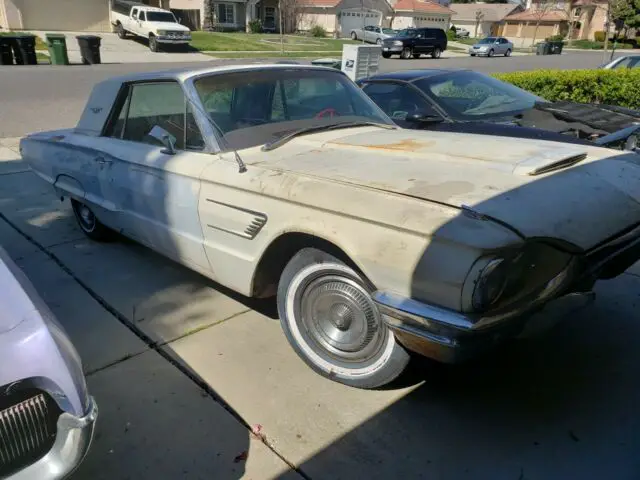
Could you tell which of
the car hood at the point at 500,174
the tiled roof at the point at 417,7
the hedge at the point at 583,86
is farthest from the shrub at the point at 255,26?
the car hood at the point at 500,174

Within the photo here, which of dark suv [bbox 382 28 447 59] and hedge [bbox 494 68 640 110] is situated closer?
hedge [bbox 494 68 640 110]

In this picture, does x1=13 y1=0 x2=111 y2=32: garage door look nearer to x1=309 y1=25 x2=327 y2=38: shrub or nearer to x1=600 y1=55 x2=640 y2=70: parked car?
x1=309 y1=25 x2=327 y2=38: shrub

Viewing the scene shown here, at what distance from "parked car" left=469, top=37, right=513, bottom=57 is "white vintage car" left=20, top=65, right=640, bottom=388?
36.2m

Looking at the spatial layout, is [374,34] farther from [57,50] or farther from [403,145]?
[403,145]

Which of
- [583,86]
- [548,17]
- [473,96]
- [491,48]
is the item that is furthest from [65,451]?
[548,17]

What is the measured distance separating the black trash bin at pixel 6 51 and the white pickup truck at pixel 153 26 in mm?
8381

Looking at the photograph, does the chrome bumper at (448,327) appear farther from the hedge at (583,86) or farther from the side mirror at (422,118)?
the hedge at (583,86)

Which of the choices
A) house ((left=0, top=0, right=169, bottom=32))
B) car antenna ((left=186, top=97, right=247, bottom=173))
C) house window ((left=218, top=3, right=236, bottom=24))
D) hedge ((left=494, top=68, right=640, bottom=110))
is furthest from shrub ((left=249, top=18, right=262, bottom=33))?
car antenna ((left=186, top=97, right=247, bottom=173))

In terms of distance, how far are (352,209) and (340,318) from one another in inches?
25.9

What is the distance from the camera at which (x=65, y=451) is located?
5.73ft

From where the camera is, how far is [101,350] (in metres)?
3.09

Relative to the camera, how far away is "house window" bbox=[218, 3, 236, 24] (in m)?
42.5

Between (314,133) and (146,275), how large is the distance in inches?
69.8

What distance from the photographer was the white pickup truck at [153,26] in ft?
83.5
